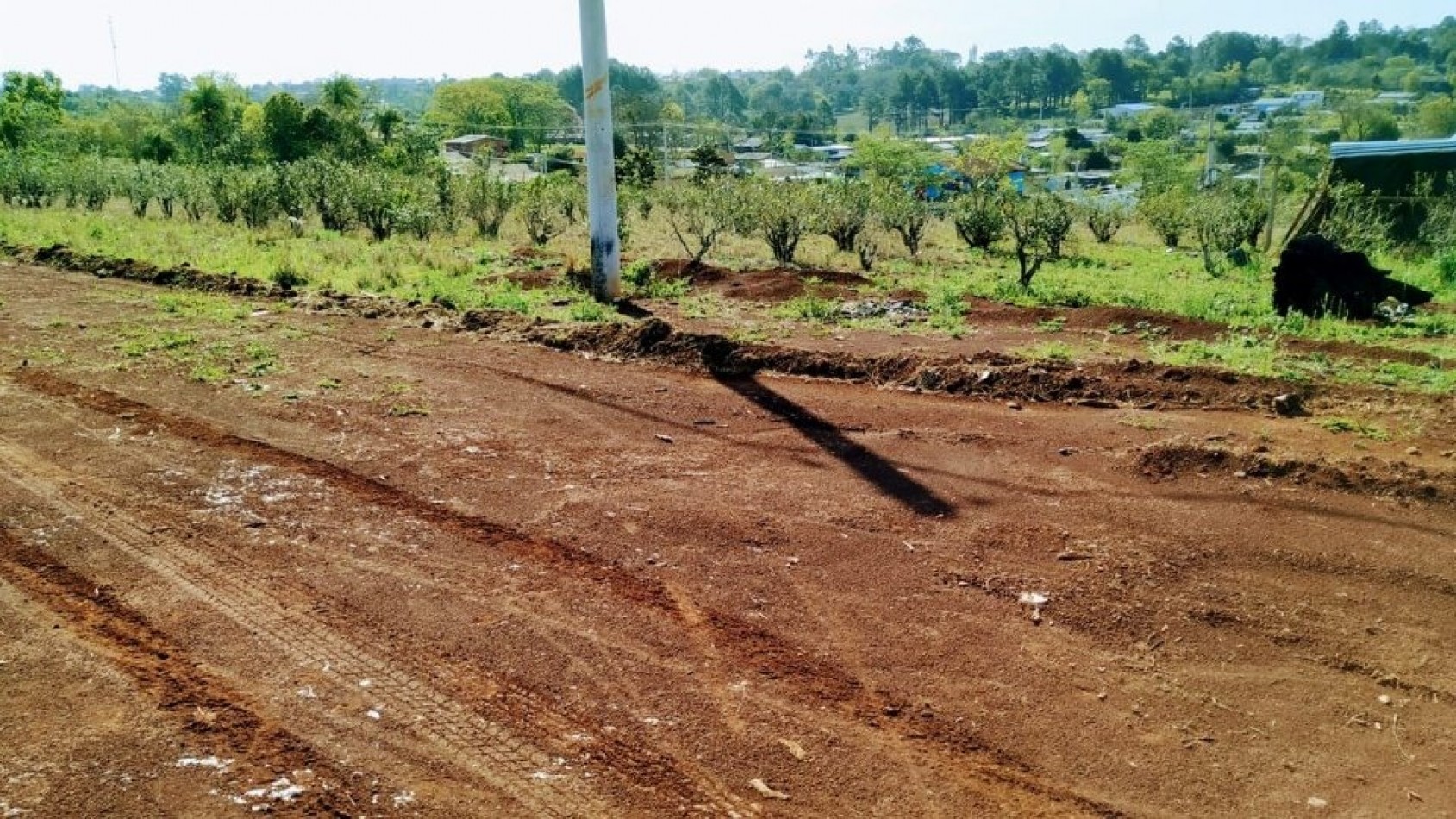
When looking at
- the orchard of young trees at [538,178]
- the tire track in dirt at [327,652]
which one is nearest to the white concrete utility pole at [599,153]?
the orchard of young trees at [538,178]

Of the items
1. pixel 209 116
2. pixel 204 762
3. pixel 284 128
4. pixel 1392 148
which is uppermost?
pixel 209 116

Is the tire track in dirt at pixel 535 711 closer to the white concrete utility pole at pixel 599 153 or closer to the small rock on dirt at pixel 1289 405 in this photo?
the small rock on dirt at pixel 1289 405

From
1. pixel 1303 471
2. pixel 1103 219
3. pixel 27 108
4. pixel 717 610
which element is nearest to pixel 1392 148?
pixel 1103 219

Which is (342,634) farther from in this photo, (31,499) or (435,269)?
(435,269)

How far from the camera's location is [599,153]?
1059 centimetres

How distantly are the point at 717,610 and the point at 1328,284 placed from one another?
9.55 meters

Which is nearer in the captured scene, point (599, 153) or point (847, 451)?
point (847, 451)

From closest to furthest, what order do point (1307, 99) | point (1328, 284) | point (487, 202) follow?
point (1328, 284), point (487, 202), point (1307, 99)

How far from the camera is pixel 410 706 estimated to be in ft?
11.8

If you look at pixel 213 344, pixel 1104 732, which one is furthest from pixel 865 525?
pixel 213 344

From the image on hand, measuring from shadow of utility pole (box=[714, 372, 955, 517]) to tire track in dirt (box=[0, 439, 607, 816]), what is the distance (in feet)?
9.19

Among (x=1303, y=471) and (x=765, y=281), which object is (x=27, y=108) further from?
(x=1303, y=471)

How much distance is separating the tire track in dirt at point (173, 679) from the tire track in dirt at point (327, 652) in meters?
0.26

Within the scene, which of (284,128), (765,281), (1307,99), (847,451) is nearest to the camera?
(847,451)
